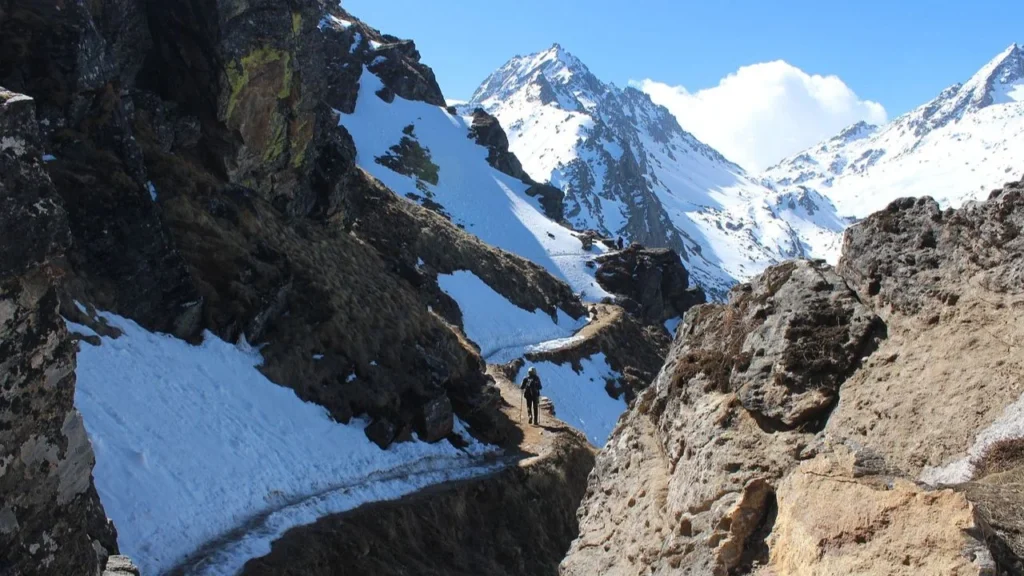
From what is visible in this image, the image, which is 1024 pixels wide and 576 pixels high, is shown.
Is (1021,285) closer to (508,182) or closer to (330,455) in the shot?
(330,455)

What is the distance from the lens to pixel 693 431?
909 cm

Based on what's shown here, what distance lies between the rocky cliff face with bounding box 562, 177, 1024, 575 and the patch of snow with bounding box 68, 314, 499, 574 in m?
8.50

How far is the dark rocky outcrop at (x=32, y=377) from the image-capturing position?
27.9 feet

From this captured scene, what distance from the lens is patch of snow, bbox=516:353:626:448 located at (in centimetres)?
4200

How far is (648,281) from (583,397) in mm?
39790

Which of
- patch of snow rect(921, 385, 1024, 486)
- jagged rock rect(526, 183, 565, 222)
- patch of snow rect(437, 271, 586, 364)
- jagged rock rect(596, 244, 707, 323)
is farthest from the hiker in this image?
jagged rock rect(526, 183, 565, 222)

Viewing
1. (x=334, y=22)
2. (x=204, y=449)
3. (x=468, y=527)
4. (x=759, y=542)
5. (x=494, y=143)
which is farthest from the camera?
(x=494, y=143)

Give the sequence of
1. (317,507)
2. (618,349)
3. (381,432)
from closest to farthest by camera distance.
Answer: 1. (317,507)
2. (381,432)
3. (618,349)

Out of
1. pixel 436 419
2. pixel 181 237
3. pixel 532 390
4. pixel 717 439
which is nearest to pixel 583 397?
pixel 532 390

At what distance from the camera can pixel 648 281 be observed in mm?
83812

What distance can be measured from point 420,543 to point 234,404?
5.80m

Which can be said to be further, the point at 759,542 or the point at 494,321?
the point at 494,321

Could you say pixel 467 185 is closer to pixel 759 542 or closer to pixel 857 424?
pixel 857 424

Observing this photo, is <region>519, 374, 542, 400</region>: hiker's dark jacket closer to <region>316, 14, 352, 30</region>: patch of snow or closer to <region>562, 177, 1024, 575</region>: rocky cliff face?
<region>562, 177, 1024, 575</region>: rocky cliff face
